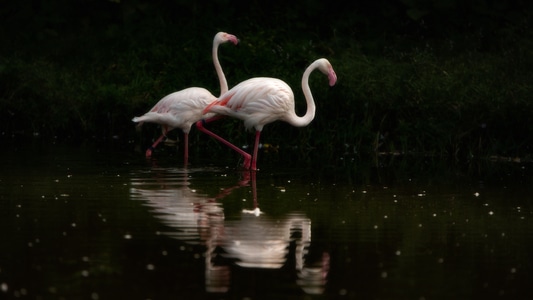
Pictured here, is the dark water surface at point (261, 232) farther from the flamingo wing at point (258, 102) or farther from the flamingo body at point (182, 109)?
the flamingo body at point (182, 109)

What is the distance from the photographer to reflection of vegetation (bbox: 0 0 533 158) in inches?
652

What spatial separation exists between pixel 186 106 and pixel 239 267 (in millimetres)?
8301

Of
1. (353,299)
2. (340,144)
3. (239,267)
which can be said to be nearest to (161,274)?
(239,267)

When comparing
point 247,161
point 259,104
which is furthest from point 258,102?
point 247,161

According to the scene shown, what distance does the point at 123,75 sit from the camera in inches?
769

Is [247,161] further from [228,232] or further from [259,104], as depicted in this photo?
[228,232]

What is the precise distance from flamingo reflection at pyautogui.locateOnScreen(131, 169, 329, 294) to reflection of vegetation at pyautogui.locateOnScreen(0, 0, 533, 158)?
4.94 m

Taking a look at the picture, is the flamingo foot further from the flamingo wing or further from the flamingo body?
the flamingo body

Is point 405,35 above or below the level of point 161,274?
above

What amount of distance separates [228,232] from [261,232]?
9.3 inches

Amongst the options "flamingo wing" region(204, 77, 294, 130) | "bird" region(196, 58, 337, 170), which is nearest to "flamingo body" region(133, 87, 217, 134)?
"bird" region(196, 58, 337, 170)

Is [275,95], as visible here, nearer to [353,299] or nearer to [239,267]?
[239,267]

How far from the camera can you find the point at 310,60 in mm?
18906

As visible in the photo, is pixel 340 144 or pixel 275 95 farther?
pixel 340 144
